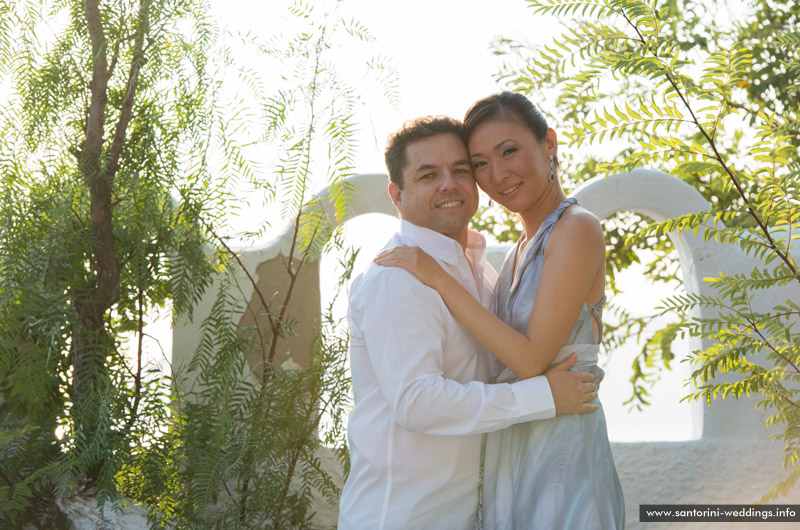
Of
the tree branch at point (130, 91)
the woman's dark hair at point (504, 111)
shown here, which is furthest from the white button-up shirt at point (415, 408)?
the tree branch at point (130, 91)

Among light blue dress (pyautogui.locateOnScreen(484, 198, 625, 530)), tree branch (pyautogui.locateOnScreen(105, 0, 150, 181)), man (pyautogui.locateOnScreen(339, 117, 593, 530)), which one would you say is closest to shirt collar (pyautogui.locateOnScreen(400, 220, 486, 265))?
man (pyautogui.locateOnScreen(339, 117, 593, 530))

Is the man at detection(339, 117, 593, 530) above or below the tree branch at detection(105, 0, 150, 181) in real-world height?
below

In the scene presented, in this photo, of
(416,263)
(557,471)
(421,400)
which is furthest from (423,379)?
(557,471)

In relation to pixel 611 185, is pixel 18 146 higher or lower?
lower

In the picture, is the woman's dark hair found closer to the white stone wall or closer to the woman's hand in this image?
the woman's hand

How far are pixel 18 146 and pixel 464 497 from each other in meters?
2.47

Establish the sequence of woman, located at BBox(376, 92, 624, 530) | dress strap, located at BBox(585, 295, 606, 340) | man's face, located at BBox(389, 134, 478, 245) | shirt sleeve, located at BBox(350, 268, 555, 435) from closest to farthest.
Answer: shirt sleeve, located at BBox(350, 268, 555, 435), woman, located at BBox(376, 92, 624, 530), dress strap, located at BBox(585, 295, 606, 340), man's face, located at BBox(389, 134, 478, 245)

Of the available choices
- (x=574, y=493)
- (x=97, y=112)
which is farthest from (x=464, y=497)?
(x=97, y=112)

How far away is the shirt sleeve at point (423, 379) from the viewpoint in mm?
1870

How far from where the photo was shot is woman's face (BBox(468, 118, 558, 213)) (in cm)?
229

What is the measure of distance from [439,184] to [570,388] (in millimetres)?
699

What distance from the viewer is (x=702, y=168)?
187 cm

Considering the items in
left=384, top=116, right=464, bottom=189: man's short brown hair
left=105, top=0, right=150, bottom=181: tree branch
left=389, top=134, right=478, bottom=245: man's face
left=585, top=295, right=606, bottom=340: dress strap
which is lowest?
left=585, top=295, right=606, bottom=340: dress strap

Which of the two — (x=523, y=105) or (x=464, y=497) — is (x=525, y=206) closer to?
(x=523, y=105)
